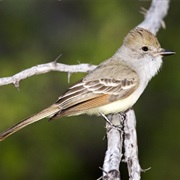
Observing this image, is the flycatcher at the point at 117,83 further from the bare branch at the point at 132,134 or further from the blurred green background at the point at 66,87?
the blurred green background at the point at 66,87

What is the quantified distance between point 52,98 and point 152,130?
4.22 feet

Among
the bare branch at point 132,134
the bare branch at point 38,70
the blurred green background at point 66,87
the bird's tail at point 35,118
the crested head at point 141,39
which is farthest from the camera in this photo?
the blurred green background at point 66,87

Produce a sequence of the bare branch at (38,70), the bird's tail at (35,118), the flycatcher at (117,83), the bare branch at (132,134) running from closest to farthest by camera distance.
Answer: the bare branch at (132,134)
the bare branch at (38,70)
the bird's tail at (35,118)
the flycatcher at (117,83)

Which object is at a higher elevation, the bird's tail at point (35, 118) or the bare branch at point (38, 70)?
the bare branch at point (38, 70)

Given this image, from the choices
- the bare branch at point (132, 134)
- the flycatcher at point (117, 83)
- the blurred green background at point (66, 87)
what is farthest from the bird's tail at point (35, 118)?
the blurred green background at point (66, 87)

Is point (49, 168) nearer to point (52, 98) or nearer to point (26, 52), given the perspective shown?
point (52, 98)

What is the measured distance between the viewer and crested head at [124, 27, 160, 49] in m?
6.54

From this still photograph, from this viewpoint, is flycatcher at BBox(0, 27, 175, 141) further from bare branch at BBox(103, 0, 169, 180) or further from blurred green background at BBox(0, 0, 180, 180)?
blurred green background at BBox(0, 0, 180, 180)

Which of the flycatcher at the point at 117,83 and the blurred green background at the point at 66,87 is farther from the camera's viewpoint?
the blurred green background at the point at 66,87

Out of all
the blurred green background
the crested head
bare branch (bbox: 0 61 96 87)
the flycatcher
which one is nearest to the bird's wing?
the flycatcher

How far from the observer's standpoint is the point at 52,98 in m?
7.90

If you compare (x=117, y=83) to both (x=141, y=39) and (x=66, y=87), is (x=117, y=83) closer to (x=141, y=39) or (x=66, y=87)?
(x=141, y=39)

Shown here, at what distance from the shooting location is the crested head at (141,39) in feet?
21.5

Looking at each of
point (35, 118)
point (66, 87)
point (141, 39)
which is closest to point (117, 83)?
point (141, 39)
